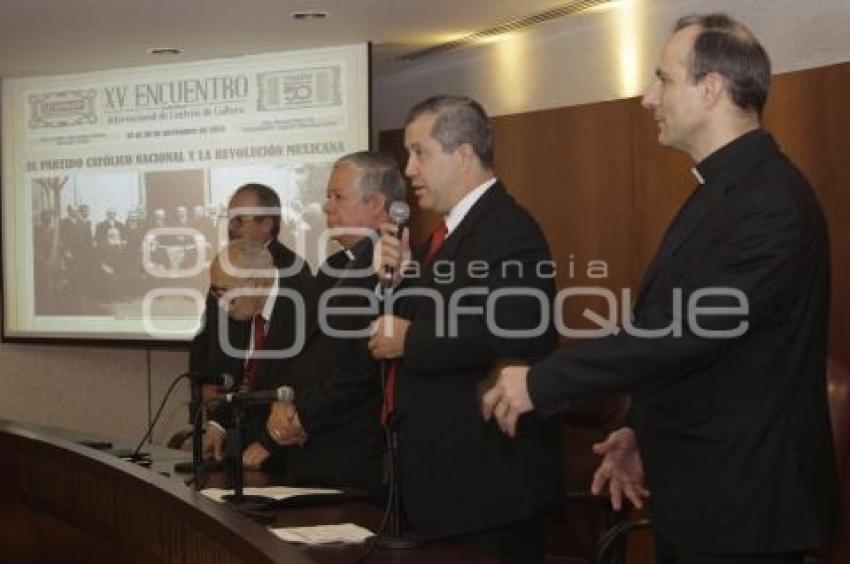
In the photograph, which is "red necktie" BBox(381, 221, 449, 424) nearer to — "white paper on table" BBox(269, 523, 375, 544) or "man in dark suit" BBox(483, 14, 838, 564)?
"white paper on table" BBox(269, 523, 375, 544)

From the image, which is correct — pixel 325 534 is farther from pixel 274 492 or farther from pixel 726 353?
pixel 726 353

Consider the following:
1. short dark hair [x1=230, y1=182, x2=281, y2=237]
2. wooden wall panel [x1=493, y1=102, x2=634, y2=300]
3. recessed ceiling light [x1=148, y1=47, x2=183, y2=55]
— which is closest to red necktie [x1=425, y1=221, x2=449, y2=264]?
short dark hair [x1=230, y1=182, x2=281, y2=237]

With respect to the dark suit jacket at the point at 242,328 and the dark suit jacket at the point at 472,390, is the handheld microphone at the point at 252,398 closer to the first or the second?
the dark suit jacket at the point at 472,390

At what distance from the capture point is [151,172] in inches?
283

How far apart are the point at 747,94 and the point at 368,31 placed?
4.10 m

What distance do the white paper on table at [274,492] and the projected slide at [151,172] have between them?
11.8 feet

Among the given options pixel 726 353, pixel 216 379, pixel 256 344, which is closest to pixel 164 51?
pixel 256 344

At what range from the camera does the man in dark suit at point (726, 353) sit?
2148mm

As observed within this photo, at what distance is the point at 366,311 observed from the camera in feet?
11.0

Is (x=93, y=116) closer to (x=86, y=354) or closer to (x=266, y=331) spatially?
(x=86, y=354)

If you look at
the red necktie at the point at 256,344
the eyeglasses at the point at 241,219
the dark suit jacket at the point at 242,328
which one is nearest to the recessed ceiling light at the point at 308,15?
the eyeglasses at the point at 241,219

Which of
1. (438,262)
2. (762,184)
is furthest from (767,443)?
(438,262)

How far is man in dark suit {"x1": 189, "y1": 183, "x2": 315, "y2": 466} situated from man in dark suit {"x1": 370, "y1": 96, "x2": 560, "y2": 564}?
2.79 feet

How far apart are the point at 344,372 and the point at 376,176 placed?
0.56 meters
